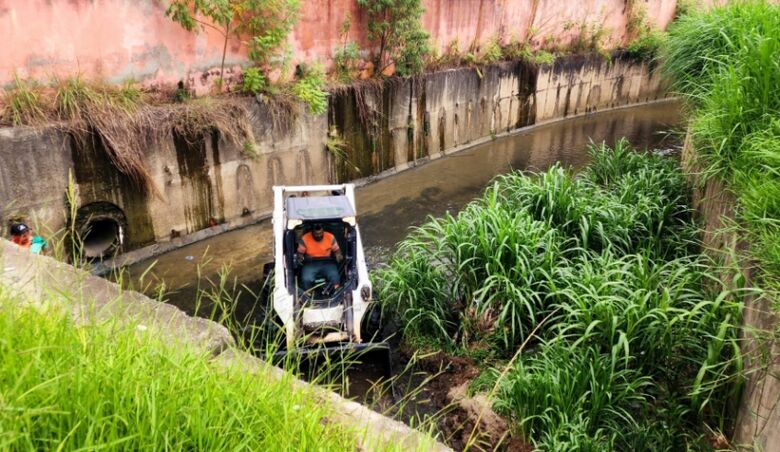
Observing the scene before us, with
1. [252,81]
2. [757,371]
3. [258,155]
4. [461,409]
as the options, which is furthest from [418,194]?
[757,371]

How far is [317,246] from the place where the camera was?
6430mm

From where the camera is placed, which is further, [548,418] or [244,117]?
[244,117]

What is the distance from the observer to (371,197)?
11.4 m

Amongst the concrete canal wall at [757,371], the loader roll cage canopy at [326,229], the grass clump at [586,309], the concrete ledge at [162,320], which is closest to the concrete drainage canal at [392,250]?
the concrete ledge at [162,320]

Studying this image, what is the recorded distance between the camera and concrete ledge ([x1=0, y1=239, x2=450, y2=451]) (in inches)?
92.4

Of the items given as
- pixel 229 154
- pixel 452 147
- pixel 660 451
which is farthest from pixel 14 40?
pixel 452 147

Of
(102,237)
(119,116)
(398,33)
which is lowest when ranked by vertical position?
(102,237)

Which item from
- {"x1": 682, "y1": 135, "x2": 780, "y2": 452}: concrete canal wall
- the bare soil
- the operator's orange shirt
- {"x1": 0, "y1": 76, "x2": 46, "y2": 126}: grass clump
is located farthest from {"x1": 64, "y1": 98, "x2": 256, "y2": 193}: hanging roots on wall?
{"x1": 682, "y1": 135, "x2": 780, "y2": 452}: concrete canal wall

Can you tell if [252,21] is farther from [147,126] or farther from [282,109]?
[147,126]

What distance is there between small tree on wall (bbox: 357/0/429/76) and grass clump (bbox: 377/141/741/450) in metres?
5.84

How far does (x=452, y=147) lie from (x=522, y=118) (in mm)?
3527

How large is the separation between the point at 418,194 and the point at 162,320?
29.6 ft

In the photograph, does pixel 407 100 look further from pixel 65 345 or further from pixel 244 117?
pixel 65 345

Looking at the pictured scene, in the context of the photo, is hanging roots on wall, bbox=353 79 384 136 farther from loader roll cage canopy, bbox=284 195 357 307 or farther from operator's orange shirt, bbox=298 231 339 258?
operator's orange shirt, bbox=298 231 339 258
